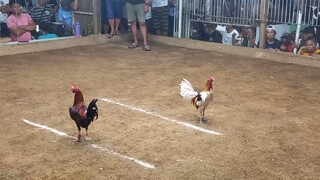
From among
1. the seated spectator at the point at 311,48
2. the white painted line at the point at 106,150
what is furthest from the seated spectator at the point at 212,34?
the white painted line at the point at 106,150

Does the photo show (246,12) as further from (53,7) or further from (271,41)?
(53,7)

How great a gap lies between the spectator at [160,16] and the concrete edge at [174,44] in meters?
0.22

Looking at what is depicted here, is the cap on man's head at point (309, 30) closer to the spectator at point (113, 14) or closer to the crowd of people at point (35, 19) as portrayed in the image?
the spectator at point (113, 14)

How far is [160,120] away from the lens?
5641 millimetres

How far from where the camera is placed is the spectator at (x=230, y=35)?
1045cm

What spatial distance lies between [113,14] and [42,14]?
181cm

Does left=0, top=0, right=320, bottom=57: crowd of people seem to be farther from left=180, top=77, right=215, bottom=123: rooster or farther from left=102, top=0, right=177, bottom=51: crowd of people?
left=180, top=77, right=215, bottom=123: rooster

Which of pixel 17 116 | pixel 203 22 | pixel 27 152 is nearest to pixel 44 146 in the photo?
pixel 27 152

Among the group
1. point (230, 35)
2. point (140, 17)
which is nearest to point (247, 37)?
point (230, 35)

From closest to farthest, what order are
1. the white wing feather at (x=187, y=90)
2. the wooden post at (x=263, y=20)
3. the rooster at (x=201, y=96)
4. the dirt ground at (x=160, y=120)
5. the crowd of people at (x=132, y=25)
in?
the dirt ground at (x=160, y=120) < the rooster at (x=201, y=96) < the white wing feather at (x=187, y=90) < the crowd of people at (x=132, y=25) < the wooden post at (x=263, y=20)

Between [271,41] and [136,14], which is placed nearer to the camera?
[271,41]

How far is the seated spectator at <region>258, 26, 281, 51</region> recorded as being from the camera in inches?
389

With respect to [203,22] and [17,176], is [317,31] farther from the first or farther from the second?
[17,176]

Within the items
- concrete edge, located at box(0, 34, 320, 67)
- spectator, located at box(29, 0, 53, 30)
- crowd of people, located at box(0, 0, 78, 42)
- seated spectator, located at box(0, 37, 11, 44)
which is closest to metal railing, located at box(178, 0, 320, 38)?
concrete edge, located at box(0, 34, 320, 67)
